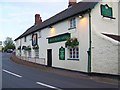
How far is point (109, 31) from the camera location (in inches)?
803

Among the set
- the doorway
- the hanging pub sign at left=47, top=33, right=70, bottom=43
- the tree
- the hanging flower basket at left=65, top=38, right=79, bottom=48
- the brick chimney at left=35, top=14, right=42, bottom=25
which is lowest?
the doorway

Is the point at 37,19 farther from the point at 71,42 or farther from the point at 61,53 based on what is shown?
the point at 71,42

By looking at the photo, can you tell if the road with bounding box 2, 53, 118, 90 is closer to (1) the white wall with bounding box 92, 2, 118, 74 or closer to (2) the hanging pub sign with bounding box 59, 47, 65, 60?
(1) the white wall with bounding box 92, 2, 118, 74

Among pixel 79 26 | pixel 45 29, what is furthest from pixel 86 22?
pixel 45 29

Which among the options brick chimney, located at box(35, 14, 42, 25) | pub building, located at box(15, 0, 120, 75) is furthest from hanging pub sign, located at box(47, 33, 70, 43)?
brick chimney, located at box(35, 14, 42, 25)

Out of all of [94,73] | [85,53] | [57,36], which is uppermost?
[57,36]

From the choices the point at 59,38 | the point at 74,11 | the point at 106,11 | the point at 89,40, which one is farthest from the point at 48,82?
the point at 74,11

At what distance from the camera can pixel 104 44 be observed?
703 inches

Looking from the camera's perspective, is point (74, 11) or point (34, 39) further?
point (34, 39)

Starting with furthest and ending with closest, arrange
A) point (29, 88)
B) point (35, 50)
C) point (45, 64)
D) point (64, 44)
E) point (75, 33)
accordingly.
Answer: point (35, 50) < point (45, 64) < point (64, 44) < point (75, 33) < point (29, 88)

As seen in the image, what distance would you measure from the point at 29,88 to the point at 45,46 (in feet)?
57.9

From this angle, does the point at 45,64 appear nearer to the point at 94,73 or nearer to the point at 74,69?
the point at 74,69

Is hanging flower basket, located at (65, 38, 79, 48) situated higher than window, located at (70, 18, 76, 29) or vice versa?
window, located at (70, 18, 76, 29)

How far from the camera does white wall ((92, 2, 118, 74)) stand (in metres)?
17.0
